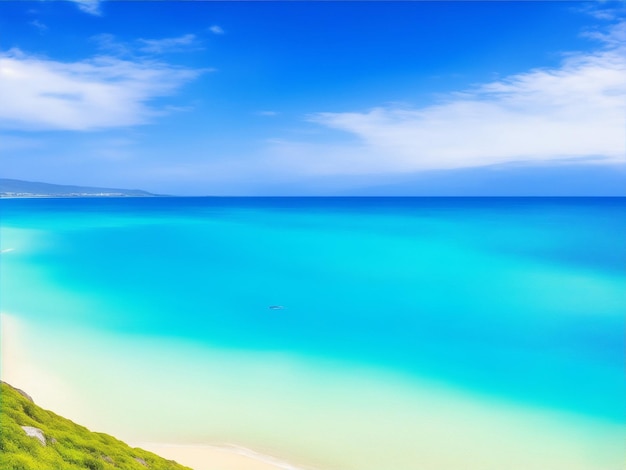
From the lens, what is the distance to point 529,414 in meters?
13.3

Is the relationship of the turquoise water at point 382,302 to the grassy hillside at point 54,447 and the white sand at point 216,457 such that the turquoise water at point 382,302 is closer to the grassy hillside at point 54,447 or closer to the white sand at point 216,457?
the white sand at point 216,457

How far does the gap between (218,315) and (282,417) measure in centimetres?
1094

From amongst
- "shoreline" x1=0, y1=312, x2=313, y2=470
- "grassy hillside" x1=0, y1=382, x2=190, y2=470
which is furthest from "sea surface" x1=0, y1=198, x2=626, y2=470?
"grassy hillside" x1=0, y1=382, x2=190, y2=470

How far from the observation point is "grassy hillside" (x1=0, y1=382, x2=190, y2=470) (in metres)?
6.32

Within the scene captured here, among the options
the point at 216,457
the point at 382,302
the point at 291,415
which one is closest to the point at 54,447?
the point at 216,457

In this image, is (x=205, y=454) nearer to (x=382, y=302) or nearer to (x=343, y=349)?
(x=343, y=349)

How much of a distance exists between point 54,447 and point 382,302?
66.8 feet

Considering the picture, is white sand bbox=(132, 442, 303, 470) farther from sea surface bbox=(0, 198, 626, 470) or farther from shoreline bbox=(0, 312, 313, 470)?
sea surface bbox=(0, 198, 626, 470)

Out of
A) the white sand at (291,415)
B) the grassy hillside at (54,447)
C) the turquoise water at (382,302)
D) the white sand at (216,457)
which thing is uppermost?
the grassy hillside at (54,447)

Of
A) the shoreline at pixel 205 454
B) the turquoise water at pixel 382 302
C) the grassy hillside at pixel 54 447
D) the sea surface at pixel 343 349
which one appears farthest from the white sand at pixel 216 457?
the turquoise water at pixel 382 302

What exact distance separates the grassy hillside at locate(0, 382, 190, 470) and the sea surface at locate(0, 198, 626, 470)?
3136 millimetres

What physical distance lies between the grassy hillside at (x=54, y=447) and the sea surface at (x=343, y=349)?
3.14 meters

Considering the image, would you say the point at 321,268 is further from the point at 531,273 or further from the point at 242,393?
the point at 242,393

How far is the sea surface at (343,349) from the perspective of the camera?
11.8 metres
